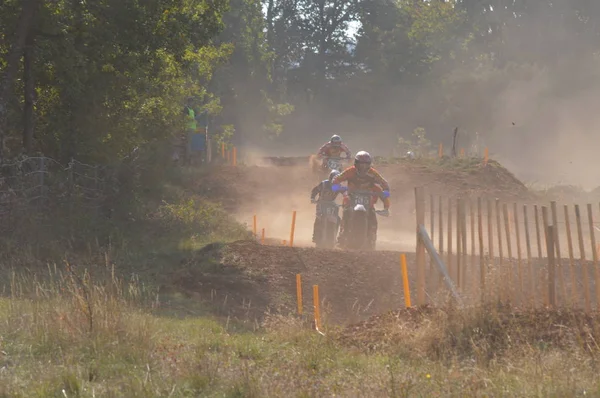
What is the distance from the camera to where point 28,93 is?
21266 mm

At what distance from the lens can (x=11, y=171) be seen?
19.8 meters

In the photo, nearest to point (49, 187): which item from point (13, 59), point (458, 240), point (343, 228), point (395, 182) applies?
point (13, 59)

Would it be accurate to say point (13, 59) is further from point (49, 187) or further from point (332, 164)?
point (332, 164)

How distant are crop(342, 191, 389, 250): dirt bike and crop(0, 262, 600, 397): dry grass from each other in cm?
765

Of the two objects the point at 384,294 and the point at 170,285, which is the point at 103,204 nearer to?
the point at 170,285

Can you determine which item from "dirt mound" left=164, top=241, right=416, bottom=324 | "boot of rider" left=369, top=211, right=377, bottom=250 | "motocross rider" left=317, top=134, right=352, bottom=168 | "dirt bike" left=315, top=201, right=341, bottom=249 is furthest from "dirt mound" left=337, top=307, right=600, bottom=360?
"motocross rider" left=317, top=134, right=352, bottom=168

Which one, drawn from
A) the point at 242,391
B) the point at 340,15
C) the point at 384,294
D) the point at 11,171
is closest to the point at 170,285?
the point at 384,294

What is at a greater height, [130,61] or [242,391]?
Answer: [130,61]

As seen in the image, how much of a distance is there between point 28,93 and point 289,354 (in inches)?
523

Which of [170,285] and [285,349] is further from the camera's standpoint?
[170,285]

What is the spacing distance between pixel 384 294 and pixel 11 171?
28.2 ft

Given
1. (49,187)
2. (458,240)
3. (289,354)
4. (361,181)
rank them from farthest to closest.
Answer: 1. (49,187)
2. (361,181)
3. (458,240)
4. (289,354)

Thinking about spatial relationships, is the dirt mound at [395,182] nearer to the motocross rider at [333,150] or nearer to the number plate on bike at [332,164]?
the motocross rider at [333,150]

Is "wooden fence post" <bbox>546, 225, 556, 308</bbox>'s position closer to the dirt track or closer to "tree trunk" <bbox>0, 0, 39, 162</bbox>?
the dirt track
